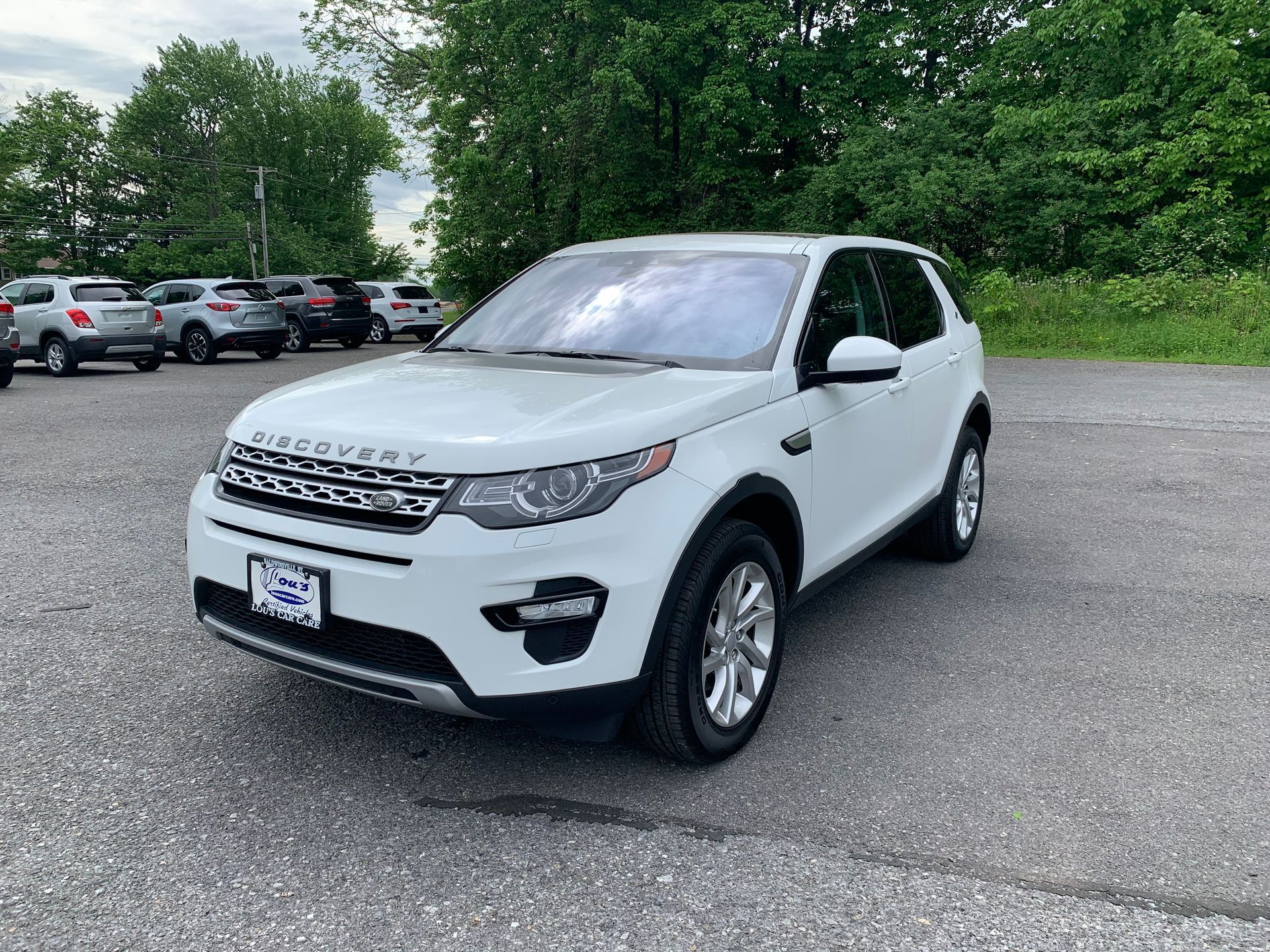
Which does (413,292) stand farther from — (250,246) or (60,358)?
(250,246)

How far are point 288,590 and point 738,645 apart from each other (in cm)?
140

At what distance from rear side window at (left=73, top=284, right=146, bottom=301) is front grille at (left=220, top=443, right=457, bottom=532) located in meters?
16.8

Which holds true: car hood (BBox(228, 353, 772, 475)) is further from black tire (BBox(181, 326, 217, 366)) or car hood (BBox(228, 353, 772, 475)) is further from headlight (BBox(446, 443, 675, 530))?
black tire (BBox(181, 326, 217, 366))

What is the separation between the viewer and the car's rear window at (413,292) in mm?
26125

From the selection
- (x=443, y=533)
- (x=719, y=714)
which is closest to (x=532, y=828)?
(x=719, y=714)

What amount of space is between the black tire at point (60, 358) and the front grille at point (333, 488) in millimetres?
16817

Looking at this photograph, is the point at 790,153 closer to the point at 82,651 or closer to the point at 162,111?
the point at 82,651

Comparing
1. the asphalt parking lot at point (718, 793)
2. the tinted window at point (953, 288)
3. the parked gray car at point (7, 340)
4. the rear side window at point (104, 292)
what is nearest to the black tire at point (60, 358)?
the rear side window at point (104, 292)

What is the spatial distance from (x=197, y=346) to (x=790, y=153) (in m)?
18.9

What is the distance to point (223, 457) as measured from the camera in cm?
332

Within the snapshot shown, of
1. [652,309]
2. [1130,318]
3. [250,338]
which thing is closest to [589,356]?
[652,309]

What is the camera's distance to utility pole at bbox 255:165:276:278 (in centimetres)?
6291

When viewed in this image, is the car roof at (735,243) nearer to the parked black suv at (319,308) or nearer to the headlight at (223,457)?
the headlight at (223,457)

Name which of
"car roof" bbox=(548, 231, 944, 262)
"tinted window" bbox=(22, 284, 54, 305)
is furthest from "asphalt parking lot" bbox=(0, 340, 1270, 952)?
"tinted window" bbox=(22, 284, 54, 305)
